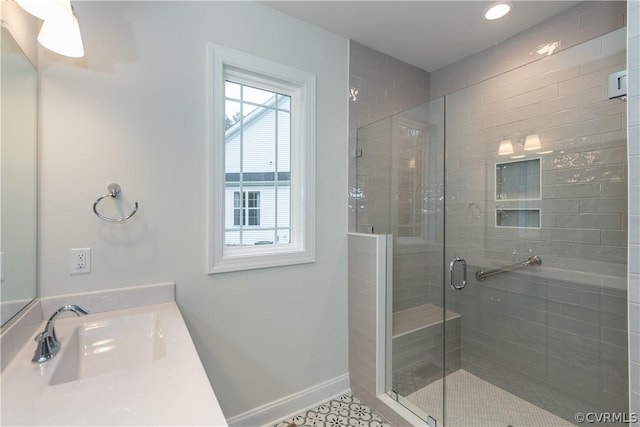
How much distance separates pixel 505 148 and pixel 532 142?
175 mm

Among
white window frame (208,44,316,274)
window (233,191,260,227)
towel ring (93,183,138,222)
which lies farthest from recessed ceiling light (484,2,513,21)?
towel ring (93,183,138,222)

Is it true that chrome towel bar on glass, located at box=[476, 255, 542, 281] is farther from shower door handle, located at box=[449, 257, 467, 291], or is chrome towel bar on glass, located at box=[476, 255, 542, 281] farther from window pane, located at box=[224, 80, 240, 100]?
window pane, located at box=[224, 80, 240, 100]

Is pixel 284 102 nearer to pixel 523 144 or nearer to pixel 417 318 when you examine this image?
pixel 523 144

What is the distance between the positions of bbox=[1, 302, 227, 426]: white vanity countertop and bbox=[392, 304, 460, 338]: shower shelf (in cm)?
161

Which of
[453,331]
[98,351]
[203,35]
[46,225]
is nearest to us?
[98,351]

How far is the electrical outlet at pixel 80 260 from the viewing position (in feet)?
4.34

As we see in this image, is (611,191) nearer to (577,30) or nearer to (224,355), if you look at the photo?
(577,30)

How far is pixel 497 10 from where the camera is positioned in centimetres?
186

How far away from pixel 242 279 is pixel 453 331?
172cm

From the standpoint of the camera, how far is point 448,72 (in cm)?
262

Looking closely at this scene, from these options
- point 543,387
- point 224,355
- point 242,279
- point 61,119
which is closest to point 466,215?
point 543,387

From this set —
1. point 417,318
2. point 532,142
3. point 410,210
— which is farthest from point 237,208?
point 532,142

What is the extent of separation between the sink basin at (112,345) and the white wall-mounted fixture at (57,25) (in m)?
1.14

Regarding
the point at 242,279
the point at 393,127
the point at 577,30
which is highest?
the point at 577,30
